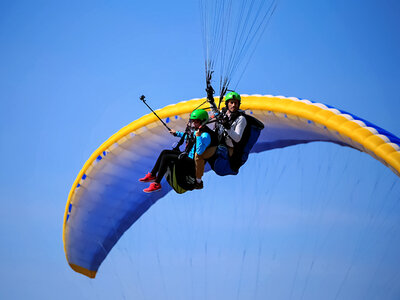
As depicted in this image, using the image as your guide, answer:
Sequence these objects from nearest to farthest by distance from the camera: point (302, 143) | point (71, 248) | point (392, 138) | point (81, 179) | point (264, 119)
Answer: point (392, 138)
point (264, 119)
point (302, 143)
point (81, 179)
point (71, 248)

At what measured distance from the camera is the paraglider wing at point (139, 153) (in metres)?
13.6

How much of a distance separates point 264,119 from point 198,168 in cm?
228

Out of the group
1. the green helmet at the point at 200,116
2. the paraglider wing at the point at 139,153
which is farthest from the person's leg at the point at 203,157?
the paraglider wing at the point at 139,153

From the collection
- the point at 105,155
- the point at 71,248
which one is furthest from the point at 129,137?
the point at 71,248

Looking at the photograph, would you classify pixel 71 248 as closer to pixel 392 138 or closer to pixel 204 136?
pixel 204 136

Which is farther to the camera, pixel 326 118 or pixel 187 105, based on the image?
pixel 187 105

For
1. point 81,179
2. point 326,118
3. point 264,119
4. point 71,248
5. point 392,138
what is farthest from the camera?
point 71,248

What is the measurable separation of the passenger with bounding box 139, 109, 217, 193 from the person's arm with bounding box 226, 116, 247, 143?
0.33 m

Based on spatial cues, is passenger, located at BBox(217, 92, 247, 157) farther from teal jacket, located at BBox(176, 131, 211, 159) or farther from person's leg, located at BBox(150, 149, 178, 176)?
Result: person's leg, located at BBox(150, 149, 178, 176)

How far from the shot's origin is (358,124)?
13539 millimetres

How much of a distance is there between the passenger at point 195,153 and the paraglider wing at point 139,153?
171 centimetres

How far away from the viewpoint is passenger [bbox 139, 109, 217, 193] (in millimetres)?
13477

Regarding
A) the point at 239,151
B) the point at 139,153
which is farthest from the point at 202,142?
the point at 139,153

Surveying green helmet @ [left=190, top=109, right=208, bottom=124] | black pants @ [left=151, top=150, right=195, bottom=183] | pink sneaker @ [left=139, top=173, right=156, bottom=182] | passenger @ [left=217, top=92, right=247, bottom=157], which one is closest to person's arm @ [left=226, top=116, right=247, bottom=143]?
passenger @ [left=217, top=92, right=247, bottom=157]
